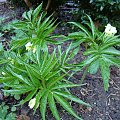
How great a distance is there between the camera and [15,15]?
296 centimetres

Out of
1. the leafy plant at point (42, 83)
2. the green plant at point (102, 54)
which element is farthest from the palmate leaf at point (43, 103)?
the green plant at point (102, 54)

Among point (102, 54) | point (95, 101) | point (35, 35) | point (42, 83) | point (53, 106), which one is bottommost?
point (95, 101)

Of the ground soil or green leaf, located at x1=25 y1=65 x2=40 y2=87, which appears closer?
green leaf, located at x1=25 y1=65 x2=40 y2=87

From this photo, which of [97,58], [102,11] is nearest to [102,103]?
[97,58]

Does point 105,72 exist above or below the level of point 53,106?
above

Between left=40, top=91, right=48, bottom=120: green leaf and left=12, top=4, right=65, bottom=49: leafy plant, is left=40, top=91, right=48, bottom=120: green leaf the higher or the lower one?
the lower one

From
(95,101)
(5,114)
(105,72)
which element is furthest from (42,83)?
(95,101)

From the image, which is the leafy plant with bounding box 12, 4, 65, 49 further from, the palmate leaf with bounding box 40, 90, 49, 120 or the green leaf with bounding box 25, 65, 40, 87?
the palmate leaf with bounding box 40, 90, 49, 120

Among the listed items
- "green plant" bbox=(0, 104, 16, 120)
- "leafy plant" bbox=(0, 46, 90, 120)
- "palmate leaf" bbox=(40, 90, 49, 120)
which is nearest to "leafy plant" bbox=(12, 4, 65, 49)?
"leafy plant" bbox=(0, 46, 90, 120)

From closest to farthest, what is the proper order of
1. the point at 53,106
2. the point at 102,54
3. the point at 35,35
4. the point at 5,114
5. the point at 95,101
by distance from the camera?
the point at 53,106, the point at 102,54, the point at 35,35, the point at 5,114, the point at 95,101

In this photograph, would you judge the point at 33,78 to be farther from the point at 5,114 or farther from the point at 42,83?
the point at 5,114

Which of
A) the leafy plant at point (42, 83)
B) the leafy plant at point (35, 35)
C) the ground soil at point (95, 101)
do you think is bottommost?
the ground soil at point (95, 101)

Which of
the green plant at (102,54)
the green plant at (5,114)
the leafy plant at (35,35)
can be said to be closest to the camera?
the green plant at (102,54)

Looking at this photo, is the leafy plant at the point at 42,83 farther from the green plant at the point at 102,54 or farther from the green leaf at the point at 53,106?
the green plant at the point at 102,54
